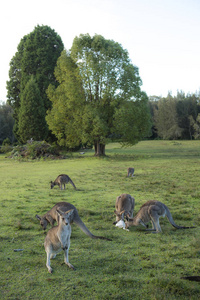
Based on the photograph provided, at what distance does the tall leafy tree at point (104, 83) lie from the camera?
21781 mm

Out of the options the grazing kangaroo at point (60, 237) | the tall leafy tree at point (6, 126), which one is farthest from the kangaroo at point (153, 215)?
the tall leafy tree at point (6, 126)

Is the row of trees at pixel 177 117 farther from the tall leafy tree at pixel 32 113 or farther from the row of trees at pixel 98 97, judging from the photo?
the row of trees at pixel 98 97

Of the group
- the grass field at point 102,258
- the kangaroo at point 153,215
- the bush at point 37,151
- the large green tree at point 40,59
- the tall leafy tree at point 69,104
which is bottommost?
the grass field at point 102,258

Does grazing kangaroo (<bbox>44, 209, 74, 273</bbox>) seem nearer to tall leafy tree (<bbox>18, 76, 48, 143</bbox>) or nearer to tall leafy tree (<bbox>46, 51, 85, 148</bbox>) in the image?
tall leafy tree (<bbox>46, 51, 85, 148</bbox>)

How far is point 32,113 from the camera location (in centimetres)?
2895

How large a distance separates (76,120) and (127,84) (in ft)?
16.4

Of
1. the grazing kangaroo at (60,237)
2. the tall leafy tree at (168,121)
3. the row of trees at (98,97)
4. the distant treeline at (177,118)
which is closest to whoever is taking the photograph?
the grazing kangaroo at (60,237)

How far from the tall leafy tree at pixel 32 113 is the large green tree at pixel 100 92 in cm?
559

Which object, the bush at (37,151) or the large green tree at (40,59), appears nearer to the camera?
the bush at (37,151)

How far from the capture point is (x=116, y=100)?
73.0ft

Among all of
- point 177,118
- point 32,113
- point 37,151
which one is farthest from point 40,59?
point 177,118

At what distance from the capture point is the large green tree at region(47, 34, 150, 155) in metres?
21.7

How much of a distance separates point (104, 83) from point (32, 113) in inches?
386

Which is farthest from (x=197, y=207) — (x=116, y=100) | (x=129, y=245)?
(x=116, y=100)
